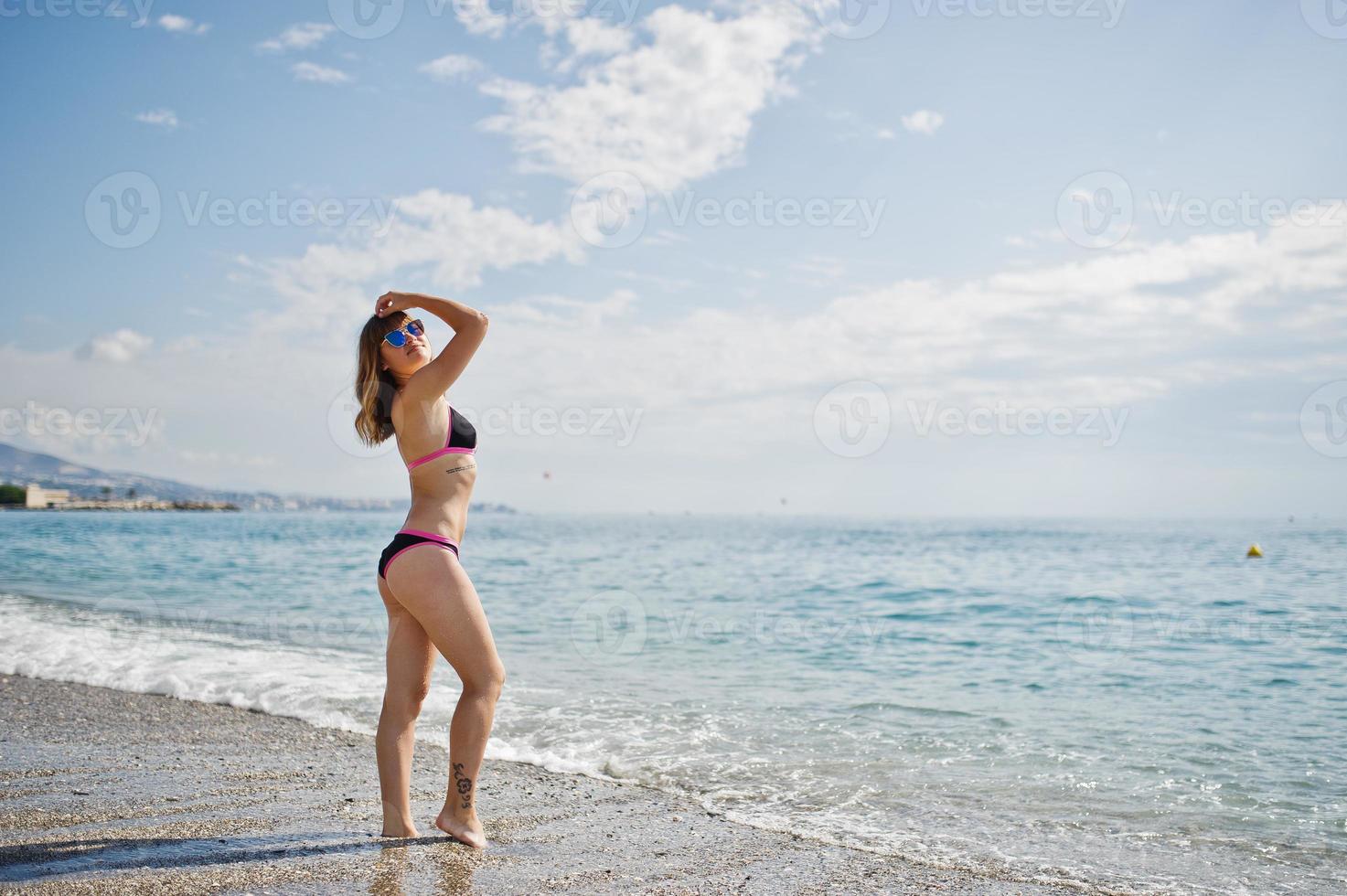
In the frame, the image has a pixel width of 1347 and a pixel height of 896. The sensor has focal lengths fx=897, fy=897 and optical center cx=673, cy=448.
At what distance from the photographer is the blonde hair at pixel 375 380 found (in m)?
3.83

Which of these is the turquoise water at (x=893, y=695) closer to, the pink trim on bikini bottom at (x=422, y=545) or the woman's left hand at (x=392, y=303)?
the pink trim on bikini bottom at (x=422, y=545)

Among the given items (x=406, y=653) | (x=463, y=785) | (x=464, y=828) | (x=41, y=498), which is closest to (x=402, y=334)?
(x=406, y=653)

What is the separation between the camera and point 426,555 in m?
3.74

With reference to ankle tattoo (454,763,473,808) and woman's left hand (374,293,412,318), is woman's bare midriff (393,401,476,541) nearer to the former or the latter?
woman's left hand (374,293,412,318)

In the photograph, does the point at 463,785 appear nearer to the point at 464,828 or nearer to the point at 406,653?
the point at 464,828

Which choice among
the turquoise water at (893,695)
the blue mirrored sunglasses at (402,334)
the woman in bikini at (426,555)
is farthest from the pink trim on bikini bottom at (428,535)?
the turquoise water at (893,695)

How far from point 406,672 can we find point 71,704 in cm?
481

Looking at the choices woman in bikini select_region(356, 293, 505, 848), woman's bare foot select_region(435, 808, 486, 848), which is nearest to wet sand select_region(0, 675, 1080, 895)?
woman's bare foot select_region(435, 808, 486, 848)

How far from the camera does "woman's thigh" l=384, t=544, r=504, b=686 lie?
12.2 feet

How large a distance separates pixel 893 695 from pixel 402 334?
687 cm

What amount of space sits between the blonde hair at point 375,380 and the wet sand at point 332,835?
71.6 inches

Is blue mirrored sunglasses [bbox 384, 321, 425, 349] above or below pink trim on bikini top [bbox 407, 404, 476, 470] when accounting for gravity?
above

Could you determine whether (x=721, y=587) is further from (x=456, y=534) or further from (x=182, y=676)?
(x=456, y=534)

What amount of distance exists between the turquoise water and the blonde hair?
2941 millimetres
